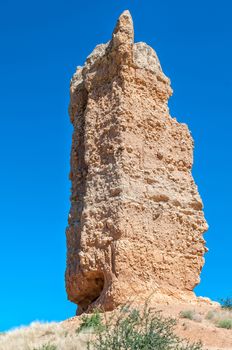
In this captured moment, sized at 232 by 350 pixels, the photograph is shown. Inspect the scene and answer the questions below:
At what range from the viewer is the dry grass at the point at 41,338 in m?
9.20

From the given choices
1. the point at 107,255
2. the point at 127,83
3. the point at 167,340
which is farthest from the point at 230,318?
the point at 127,83

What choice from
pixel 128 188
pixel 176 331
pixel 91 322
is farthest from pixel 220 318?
pixel 128 188

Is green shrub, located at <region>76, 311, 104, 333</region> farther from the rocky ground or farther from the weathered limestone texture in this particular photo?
the weathered limestone texture

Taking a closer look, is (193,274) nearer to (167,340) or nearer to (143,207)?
(143,207)

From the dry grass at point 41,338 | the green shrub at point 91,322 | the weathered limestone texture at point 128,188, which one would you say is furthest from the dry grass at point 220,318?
the dry grass at point 41,338

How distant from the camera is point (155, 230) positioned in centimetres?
1219

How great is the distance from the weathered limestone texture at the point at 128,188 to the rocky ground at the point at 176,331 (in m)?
0.68

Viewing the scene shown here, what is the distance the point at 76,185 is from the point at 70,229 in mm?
1091

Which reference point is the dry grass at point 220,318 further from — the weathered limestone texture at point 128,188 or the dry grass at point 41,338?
the dry grass at point 41,338

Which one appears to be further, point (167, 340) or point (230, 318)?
point (230, 318)

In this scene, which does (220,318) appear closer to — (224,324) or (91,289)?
(224,324)

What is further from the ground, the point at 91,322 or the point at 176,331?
the point at 91,322

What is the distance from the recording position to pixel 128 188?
39.6 feet

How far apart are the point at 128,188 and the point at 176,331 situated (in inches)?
127
